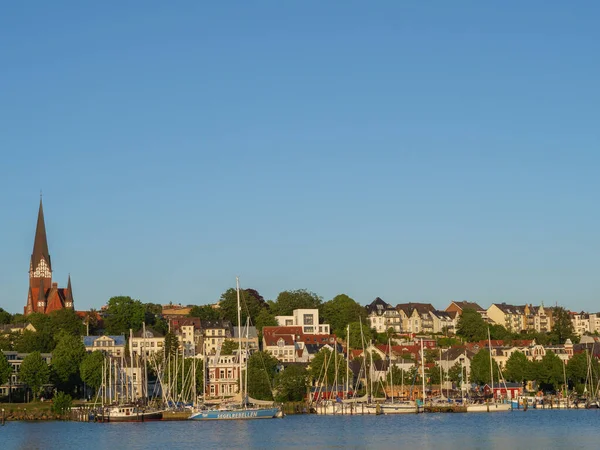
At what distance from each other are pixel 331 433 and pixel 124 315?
8429 centimetres

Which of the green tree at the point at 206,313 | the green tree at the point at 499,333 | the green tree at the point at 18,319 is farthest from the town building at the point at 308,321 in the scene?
the green tree at the point at 18,319

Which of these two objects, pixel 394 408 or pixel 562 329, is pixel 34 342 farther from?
pixel 562 329

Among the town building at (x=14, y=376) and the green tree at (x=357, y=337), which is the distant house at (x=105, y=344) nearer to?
the town building at (x=14, y=376)

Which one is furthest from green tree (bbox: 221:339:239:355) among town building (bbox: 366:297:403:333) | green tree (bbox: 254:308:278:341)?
town building (bbox: 366:297:403:333)

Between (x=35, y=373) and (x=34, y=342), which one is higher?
(x=34, y=342)

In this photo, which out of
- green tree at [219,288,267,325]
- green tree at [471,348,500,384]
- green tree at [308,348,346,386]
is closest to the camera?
green tree at [308,348,346,386]

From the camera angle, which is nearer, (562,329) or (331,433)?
(331,433)

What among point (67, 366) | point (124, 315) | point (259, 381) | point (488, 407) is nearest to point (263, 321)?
point (124, 315)

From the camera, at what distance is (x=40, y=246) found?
193 metres

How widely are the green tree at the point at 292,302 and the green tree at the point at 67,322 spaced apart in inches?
1253

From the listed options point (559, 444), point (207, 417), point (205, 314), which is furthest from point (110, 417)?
point (205, 314)

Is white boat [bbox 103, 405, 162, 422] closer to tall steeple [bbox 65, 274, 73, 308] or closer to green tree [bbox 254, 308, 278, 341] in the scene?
green tree [bbox 254, 308, 278, 341]

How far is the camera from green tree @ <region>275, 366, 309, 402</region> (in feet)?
392

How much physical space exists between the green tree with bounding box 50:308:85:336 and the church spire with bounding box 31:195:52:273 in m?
27.9
